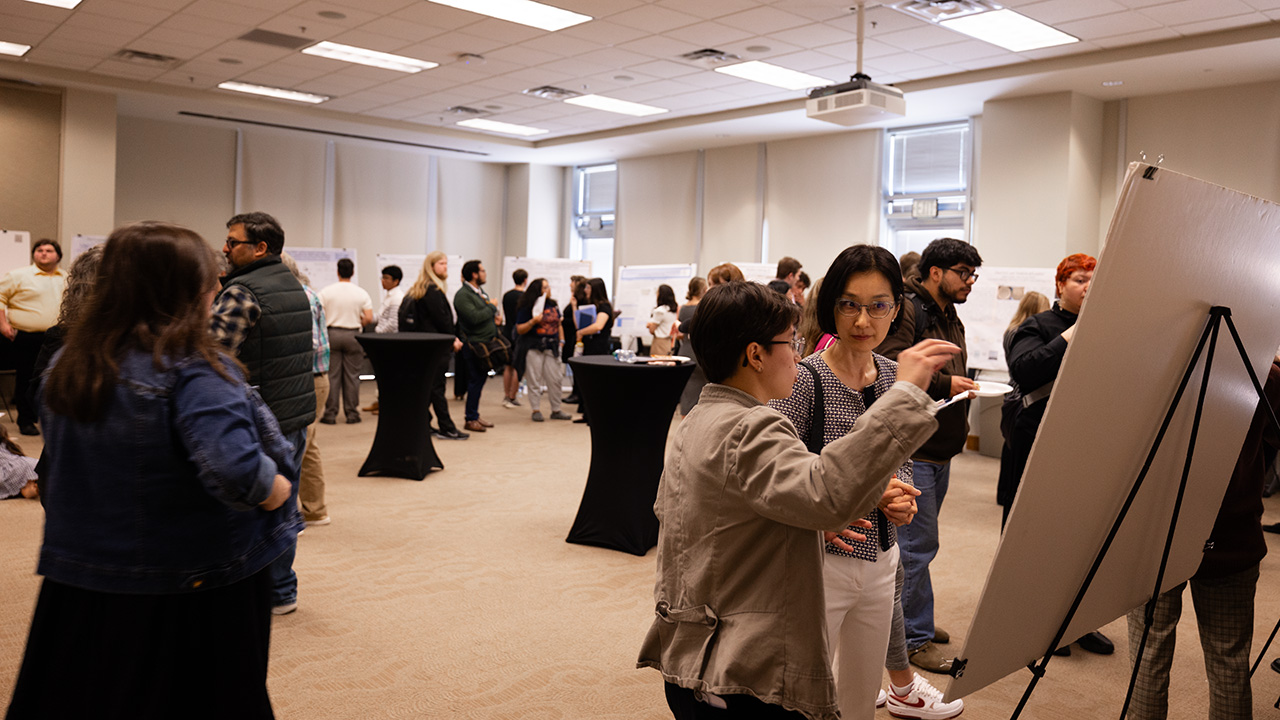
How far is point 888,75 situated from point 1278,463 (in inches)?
174

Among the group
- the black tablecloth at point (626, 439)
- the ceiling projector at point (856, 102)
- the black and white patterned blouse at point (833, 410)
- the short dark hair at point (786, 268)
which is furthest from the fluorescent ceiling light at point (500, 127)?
the black and white patterned blouse at point (833, 410)

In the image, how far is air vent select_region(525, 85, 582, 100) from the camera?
9250 millimetres

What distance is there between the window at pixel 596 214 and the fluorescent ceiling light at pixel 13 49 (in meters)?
7.63

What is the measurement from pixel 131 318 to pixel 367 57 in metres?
7.24

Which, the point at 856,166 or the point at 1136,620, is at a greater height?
the point at 856,166

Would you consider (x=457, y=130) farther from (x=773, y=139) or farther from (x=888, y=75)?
(x=888, y=75)

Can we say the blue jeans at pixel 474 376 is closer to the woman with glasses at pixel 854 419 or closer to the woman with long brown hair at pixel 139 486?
the woman with glasses at pixel 854 419

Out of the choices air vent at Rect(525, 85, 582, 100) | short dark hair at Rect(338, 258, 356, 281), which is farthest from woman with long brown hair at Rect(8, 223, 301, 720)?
air vent at Rect(525, 85, 582, 100)

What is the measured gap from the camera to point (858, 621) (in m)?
2.02

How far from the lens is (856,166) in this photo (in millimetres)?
10469

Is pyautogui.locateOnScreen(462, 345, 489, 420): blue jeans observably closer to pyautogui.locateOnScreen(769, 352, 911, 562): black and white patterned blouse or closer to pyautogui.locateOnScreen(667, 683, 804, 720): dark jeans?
pyautogui.locateOnScreen(769, 352, 911, 562): black and white patterned blouse

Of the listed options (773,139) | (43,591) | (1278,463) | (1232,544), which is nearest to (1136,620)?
(1232,544)

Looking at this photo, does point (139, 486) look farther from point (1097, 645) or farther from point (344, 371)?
point (344, 371)

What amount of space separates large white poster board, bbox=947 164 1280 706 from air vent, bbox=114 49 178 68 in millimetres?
8905
